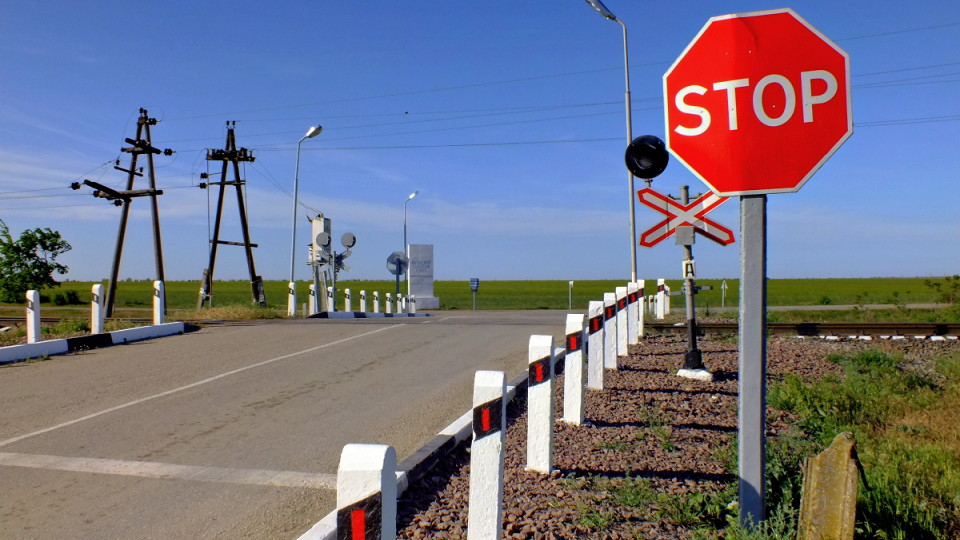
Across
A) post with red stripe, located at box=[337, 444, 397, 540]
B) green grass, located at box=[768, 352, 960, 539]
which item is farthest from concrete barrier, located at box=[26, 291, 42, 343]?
post with red stripe, located at box=[337, 444, 397, 540]

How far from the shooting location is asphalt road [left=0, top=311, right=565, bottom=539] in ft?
15.3

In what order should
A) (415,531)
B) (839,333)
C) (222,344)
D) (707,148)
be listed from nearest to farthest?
(707,148), (415,531), (222,344), (839,333)

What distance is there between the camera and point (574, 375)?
21.5 ft

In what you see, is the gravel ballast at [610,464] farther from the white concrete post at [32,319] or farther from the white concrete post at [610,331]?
the white concrete post at [32,319]

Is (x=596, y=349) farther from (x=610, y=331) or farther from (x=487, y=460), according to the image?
(x=487, y=460)

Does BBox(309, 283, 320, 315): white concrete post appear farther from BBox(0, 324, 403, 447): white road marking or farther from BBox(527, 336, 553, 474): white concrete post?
BBox(527, 336, 553, 474): white concrete post

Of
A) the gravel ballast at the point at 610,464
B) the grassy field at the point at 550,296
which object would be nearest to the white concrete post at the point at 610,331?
the gravel ballast at the point at 610,464

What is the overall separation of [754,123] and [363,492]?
231cm

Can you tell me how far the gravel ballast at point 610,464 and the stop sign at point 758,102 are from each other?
2007 mm

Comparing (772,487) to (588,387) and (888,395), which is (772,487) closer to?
(588,387)

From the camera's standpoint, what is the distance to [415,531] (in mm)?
4145

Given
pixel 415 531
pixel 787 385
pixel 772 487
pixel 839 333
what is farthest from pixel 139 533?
pixel 839 333

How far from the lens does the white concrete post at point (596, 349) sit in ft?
26.3

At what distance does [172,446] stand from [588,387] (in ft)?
14.4
